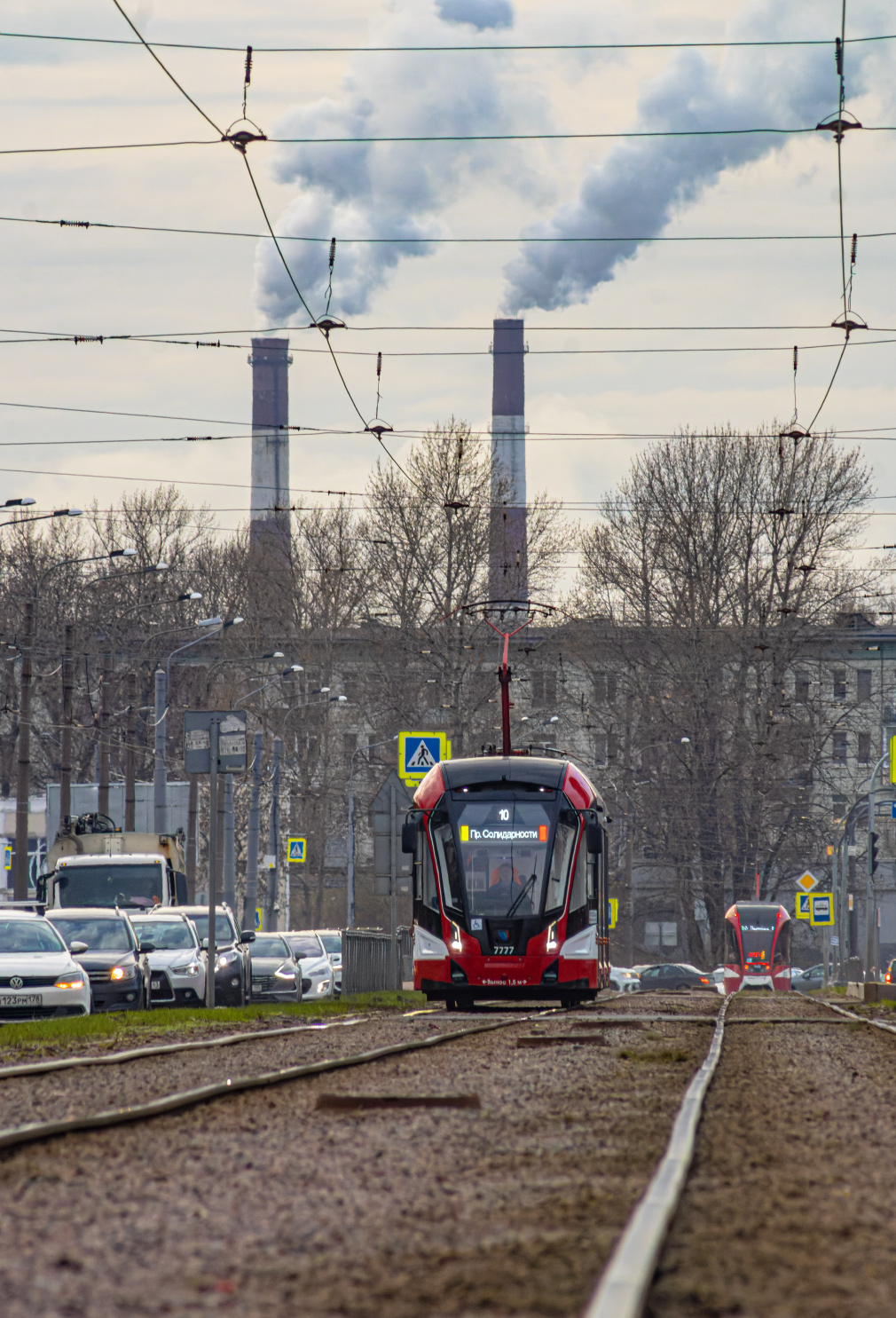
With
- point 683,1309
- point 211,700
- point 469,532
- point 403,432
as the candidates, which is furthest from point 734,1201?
point 211,700

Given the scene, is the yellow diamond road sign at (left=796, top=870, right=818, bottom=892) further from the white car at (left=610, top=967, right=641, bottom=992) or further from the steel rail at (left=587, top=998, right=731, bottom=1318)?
the steel rail at (left=587, top=998, right=731, bottom=1318)

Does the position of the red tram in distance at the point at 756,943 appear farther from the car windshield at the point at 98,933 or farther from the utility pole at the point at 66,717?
the car windshield at the point at 98,933

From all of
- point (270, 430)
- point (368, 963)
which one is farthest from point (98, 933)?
point (270, 430)

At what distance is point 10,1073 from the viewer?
11.1 m

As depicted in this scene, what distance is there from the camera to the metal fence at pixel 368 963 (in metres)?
27.0

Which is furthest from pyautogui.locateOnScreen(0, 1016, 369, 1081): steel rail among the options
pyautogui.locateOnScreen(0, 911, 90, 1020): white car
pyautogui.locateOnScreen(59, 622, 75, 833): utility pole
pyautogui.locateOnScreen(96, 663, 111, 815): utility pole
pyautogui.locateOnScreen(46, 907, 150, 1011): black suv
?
pyautogui.locateOnScreen(96, 663, 111, 815): utility pole

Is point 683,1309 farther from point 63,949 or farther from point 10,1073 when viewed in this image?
point 63,949

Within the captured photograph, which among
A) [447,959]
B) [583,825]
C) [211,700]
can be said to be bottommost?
[447,959]

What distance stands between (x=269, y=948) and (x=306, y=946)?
3.78m

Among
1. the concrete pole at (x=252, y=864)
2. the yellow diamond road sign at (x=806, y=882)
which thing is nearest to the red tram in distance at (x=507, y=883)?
the concrete pole at (x=252, y=864)

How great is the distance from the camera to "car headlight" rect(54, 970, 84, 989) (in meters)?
20.0

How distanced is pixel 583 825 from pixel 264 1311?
1892cm

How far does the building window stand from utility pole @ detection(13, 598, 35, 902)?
41.5m

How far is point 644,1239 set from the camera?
15.3 ft
